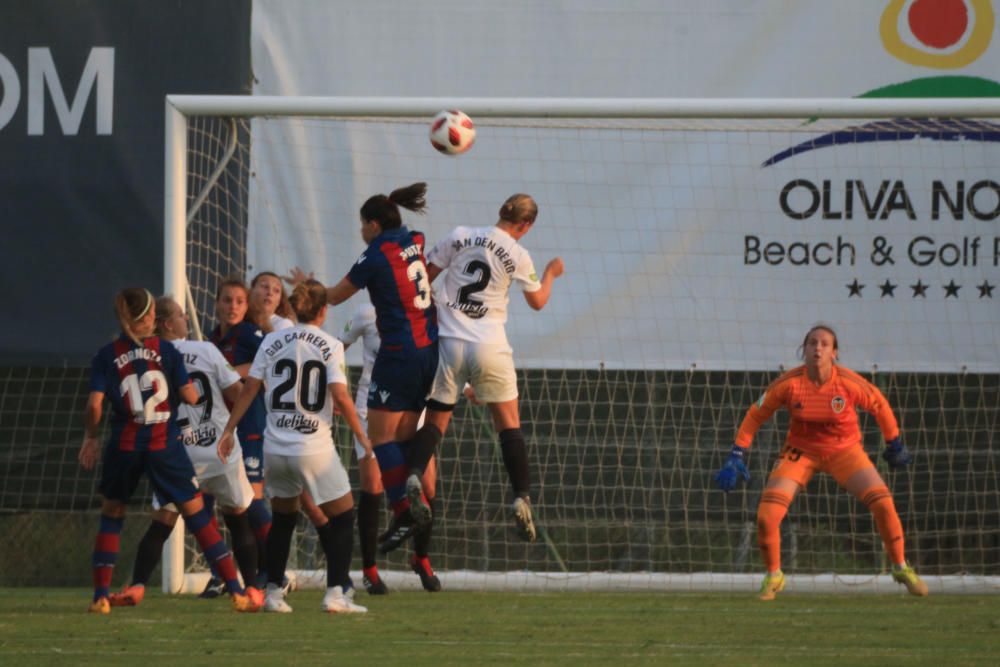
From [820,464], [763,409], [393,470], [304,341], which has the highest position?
A: [304,341]

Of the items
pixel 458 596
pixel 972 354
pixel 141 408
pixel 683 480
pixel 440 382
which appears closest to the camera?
pixel 141 408

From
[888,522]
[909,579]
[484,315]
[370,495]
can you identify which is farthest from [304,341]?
[909,579]

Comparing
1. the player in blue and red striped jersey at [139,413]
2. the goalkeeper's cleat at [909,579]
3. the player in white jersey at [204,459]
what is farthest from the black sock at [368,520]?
the goalkeeper's cleat at [909,579]

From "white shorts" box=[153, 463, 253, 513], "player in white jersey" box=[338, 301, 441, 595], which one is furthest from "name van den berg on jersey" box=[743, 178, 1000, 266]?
"white shorts" box=[153, 463, 253, 513]

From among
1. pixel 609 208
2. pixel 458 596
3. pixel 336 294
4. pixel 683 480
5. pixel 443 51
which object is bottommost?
pixel 458 596

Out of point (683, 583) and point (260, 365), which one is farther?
point (683, 583)

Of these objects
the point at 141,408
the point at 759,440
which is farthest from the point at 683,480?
the point at 141,408

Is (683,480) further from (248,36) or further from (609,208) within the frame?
(248,36)

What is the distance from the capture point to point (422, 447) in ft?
28.2

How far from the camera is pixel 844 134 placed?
11.4m

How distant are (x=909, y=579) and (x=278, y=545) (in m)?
3.87

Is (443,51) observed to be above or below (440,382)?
above

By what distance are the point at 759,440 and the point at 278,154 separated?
4192mm

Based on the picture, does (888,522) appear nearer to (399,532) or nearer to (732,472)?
(732,472)
